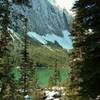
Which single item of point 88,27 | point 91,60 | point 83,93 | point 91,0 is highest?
point 91,0

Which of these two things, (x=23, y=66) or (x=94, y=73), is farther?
(x=23, y=66)

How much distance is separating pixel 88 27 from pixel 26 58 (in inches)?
1596

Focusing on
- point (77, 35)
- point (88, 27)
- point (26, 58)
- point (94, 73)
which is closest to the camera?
point (94, 73)

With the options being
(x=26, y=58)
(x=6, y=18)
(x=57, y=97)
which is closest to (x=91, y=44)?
(x=6, y=18)

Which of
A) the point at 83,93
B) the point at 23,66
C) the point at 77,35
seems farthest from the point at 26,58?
the point at 83,93

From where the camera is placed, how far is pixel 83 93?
825 inches

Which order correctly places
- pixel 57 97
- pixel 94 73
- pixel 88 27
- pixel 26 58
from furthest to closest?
pixel 57 97 → pixel 26 58 → pixel 88 27 → pixel 94 73

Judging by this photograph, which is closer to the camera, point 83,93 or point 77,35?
point 83,93

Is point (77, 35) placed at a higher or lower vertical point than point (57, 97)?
higher

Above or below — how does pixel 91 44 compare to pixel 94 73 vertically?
above

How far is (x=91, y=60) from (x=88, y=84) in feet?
4.41

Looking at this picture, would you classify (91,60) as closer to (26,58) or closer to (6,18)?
(6,18)

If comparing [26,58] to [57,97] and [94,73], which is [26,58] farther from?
[94,73]

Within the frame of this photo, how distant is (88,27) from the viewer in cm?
2077
